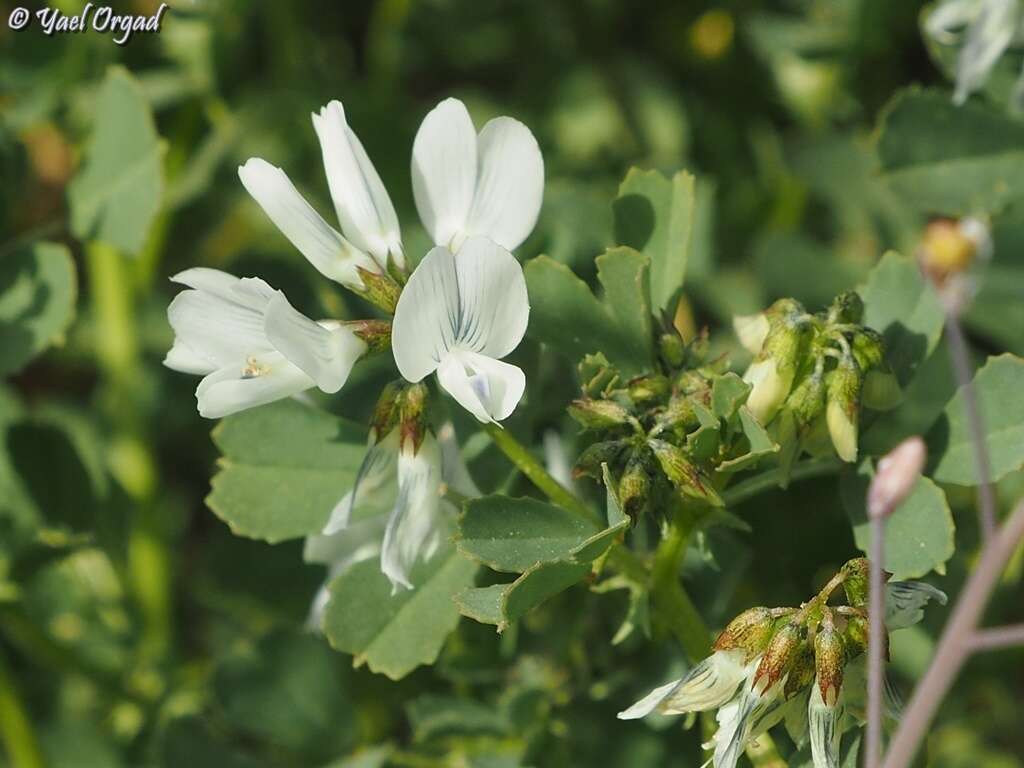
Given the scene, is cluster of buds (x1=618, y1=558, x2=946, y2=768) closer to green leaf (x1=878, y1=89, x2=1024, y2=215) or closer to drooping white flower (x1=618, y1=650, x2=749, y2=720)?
drooping white flower (x1=618, y1=650, x2=749, y2=720)

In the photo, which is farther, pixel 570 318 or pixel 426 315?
pixel 570 318

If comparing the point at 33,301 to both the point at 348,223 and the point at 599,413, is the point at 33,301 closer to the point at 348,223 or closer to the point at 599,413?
the point at 348,223

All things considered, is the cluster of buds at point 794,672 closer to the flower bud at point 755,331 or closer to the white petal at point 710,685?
the white petal at point 710,685

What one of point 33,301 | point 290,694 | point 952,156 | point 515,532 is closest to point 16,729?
point 290,694

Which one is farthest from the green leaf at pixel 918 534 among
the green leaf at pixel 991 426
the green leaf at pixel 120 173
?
the green leaf at pixel 120 173

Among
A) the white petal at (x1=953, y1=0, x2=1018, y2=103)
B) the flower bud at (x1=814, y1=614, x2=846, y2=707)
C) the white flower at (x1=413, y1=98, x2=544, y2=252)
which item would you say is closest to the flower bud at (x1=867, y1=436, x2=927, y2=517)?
the flower bud at (x1=814, y1=614, x2=846, y2=707)
